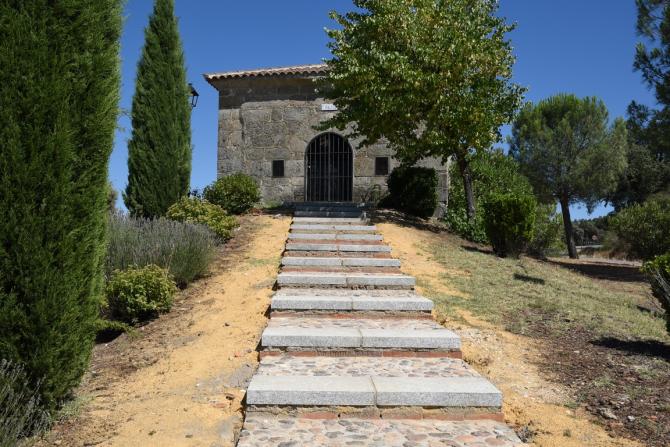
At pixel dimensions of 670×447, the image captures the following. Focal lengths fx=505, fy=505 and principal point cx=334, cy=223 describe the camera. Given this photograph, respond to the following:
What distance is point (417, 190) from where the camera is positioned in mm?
13586

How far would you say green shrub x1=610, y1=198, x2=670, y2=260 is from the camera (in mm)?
14716

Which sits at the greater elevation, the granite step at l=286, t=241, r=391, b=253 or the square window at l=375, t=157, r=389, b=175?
the square window at l=375, t=157, r=389, b=175

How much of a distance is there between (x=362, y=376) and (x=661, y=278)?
13.5ft

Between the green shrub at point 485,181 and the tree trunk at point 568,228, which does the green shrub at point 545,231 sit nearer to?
the green shrub at point 485,181

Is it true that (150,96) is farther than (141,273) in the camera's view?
Yes

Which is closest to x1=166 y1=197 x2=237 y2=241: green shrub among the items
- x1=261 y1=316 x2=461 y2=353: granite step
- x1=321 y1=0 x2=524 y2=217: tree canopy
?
x1=321 y1=0 x2=524 y2=217: tree canopy

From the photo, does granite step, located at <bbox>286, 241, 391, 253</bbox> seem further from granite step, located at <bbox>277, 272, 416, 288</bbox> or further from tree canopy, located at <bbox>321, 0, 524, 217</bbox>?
tree canopy, located at <bbox>321, 0, 524, 217</bbox>

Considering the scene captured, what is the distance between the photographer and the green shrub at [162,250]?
768 cm

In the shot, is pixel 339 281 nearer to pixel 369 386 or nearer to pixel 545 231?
pixel 369 386

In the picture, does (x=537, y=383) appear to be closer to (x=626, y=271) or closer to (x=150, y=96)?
(x=150, y=96)

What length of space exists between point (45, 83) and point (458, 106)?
30.2 feet

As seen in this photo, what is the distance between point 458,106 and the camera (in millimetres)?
11352

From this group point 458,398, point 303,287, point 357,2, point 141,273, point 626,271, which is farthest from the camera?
point 626,271

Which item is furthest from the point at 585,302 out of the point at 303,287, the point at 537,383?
the point at 303,287
